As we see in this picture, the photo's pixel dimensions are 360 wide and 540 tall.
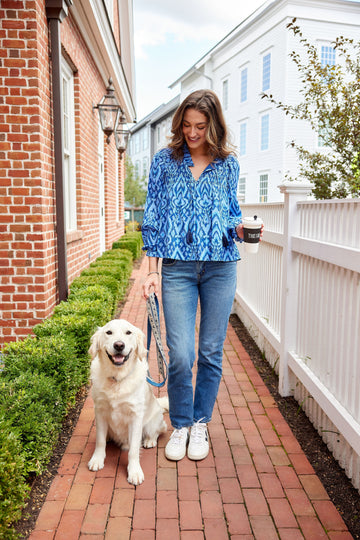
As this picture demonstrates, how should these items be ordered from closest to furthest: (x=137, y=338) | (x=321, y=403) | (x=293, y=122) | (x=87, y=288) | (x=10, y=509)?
(x=10, y=509) < (x=137, y=338) < (x=321, y=403) < (x=87, y=288) < (x=293, y=122)

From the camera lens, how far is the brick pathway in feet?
7.38

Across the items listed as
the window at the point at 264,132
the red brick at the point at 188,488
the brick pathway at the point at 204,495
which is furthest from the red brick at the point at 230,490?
the window at the point at 264,132

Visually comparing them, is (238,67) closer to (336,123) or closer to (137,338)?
(336,123)

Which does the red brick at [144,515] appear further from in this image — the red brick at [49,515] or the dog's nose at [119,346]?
the dog's nose at [119,346]

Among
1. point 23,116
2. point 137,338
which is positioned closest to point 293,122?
point 23,116

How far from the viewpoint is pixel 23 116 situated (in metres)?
4.02

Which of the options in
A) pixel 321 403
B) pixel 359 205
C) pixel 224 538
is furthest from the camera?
pixel 321 403

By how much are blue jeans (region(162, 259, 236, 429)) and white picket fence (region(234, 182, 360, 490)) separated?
26.7 inches

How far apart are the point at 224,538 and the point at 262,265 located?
328 centimetres

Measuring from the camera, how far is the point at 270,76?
63.1 feet

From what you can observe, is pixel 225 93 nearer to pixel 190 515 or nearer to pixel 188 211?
pixel 188 211

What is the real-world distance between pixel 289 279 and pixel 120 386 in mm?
1743

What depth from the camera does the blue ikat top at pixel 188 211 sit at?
268 cm

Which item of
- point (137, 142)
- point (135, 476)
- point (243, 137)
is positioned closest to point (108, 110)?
point (135, 476)
